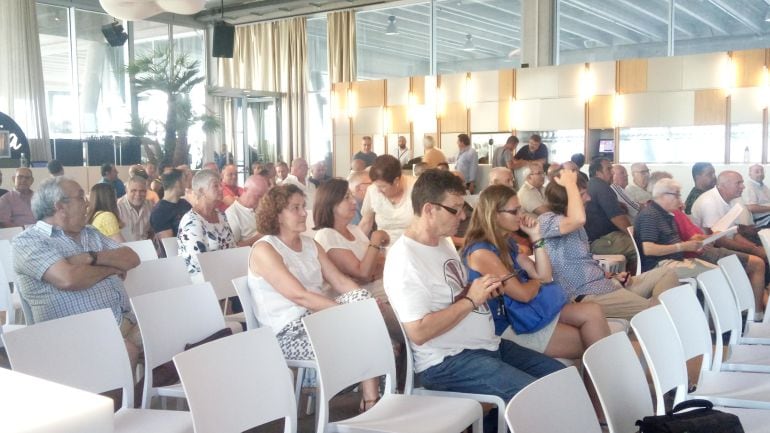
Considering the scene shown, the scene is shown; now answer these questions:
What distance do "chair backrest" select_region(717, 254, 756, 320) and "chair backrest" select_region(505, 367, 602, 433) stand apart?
236 cm

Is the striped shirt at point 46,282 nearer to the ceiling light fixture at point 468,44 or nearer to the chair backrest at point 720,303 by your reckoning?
the chair backrest at point 720,303

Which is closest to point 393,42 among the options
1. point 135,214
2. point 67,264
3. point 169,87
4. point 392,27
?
point 392,27

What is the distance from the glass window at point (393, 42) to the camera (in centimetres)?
1596

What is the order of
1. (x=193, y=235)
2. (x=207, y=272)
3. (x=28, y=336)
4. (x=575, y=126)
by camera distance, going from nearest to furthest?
(x=28, y=336)
(x=207, y=272)
(x=193, y=235)
(x=575, y=126)

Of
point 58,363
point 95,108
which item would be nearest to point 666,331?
point 58,363

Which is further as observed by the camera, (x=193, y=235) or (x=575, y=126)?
(x=575, y=126)

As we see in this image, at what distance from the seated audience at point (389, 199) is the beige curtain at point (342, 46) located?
429 inches

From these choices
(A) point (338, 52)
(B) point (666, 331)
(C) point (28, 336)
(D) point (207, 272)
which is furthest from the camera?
(A) point (338, 52)

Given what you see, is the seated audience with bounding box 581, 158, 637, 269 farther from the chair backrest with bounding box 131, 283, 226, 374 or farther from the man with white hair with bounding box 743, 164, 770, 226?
the chair backrest with bounding box 131, 283, 226, 374

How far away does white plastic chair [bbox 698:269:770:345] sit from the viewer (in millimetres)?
3719

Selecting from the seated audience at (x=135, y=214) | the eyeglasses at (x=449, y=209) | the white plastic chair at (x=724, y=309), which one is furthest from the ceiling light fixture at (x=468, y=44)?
the eyeglasses at (x=449, y=209)

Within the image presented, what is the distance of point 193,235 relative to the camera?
197 inches

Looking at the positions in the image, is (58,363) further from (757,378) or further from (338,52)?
(338,52)

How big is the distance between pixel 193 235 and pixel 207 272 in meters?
0.61
